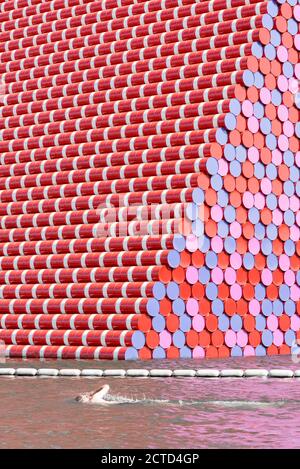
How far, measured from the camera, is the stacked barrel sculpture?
54.4 feet

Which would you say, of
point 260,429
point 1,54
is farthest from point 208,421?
point 1,54

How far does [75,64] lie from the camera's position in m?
20.6

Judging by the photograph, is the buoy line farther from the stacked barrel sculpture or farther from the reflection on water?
Answer: the stacked barrel sculpture

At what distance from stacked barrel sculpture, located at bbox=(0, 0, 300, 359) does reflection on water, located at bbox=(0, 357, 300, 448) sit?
3558 mm

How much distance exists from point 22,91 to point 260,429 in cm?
1349

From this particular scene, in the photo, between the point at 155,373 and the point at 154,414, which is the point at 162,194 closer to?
the point at 155,373

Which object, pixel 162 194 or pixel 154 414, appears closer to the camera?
pixel 154 414

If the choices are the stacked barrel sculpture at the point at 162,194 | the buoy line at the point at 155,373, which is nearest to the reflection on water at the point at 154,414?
the buoy line at the point at 155,373

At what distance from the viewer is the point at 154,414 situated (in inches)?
388

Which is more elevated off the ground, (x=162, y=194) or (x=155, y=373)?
(x=162, y=194)

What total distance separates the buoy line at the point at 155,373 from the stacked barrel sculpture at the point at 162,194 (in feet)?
7.55

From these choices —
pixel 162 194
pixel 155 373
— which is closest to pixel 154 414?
pixel 155 373

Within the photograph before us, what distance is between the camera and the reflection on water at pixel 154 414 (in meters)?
8.29

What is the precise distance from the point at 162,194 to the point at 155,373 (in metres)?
4.21
